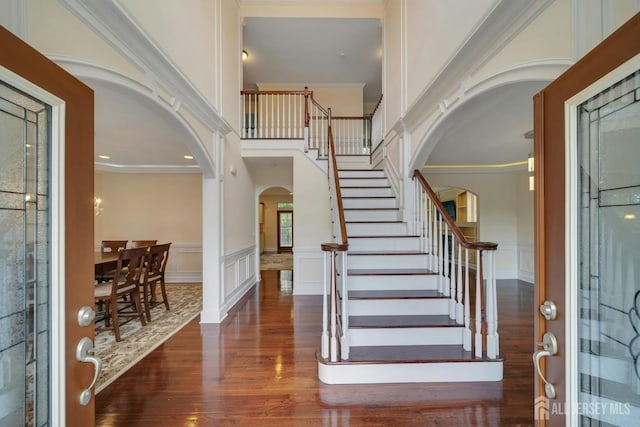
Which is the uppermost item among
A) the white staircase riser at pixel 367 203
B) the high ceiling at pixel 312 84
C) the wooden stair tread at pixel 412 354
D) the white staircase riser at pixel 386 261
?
the high ceiling at pixel 312 84

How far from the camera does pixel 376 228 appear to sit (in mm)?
3729

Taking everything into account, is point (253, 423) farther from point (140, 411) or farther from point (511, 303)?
point (511, 303)

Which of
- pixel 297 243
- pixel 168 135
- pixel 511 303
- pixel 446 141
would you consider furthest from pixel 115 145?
pixel 511 303

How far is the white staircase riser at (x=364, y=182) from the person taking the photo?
14.9 ft

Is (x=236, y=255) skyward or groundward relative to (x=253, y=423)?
skyward

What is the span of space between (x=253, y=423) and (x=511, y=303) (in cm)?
425

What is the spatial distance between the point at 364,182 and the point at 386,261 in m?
1.78

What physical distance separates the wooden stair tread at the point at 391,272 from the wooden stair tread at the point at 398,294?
177mm

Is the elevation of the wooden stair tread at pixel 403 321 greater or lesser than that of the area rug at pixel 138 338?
greater

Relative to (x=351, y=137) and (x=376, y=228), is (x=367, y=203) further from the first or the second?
(x=351, y=137)

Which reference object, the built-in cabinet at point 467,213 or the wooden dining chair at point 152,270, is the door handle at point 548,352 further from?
the built-in cabinet at point 467,213

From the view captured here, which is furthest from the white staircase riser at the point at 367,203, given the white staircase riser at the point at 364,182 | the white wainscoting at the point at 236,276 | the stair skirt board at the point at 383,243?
the white wainscoting at the point at 236,276

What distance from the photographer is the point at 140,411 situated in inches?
78.8

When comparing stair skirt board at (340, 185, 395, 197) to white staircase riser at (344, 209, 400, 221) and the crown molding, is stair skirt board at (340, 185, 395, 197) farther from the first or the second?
the crown molding
